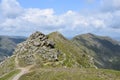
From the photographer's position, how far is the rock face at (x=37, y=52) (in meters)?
138

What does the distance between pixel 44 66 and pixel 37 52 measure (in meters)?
21.9

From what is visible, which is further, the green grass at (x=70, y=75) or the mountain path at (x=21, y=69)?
the mountain path at (x=21, y=69)

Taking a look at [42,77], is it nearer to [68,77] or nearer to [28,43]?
[68,77]

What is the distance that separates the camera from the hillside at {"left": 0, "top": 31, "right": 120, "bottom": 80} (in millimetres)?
97325

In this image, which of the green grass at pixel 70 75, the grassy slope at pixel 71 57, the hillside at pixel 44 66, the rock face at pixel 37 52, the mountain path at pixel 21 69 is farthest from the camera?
the grassy slope at pixel 71 57

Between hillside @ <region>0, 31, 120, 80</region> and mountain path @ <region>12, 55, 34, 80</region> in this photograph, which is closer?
hillside @ <region>0, 31, 120, 80</region>

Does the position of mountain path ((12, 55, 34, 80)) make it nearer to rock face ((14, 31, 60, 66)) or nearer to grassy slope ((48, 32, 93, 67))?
rock face ((14, 31, 60, 66))

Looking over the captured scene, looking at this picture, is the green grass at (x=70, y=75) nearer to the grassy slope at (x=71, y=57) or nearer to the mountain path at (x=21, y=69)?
the mountain path at (x=21, y=69)

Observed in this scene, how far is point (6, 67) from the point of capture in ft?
472

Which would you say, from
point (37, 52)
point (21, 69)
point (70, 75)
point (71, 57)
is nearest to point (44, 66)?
point (21, 69)

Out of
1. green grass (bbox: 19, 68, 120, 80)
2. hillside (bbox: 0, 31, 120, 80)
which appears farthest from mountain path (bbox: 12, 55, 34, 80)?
green grass (bbox: 19, 68, 120, 80)

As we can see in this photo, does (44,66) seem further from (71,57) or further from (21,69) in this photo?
(71,57)

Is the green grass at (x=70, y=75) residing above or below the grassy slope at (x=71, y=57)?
below

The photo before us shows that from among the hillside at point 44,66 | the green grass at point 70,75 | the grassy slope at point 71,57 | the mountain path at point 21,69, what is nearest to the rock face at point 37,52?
the hillside at point 44,66
